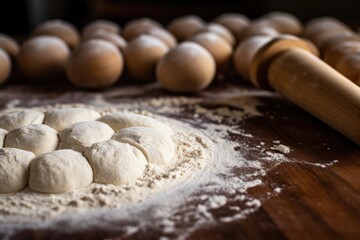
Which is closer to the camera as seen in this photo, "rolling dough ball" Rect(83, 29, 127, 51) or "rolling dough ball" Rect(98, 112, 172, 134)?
"rolling dough ball" Rect(98, 112, 172, 134)

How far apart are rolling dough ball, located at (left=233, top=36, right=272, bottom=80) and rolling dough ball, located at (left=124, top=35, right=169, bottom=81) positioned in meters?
0.33

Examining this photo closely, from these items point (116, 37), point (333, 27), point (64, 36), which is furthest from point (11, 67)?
point (333, 27)

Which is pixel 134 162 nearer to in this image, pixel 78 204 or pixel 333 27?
pixel 78 204

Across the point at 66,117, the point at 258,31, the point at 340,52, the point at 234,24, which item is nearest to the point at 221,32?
the point at 258,31

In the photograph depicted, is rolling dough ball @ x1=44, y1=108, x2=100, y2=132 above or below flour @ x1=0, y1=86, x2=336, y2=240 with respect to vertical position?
above

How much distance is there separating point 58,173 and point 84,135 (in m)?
0.18

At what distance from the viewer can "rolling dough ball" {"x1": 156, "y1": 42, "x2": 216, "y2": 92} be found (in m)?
1.74

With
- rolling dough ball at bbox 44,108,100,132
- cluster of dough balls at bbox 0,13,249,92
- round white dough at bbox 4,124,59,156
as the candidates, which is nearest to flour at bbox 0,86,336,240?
round white dough at bbox 4,124,59,156

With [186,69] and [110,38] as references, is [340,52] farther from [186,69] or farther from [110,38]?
[110,38]

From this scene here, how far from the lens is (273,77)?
1.63 metres

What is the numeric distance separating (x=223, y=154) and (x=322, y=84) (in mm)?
420

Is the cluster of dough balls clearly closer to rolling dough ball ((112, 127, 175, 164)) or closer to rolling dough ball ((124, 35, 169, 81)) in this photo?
rolling dough ball ((124, 35, 169, 81))

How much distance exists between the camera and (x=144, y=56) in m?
1.92

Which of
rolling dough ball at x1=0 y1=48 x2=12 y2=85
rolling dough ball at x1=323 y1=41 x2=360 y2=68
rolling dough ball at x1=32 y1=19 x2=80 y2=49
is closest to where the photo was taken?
rolling dough ball at x1=323 y1=41 x2=360 y2=68
